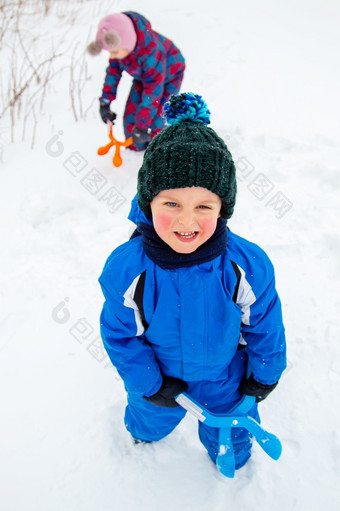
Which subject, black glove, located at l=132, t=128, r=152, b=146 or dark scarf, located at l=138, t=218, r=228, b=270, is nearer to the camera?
dark scarf, located at l=138, t=218, r=228, b=270

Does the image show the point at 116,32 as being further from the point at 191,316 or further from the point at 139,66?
the point at 191,316

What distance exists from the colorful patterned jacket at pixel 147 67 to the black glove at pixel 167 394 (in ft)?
6.48

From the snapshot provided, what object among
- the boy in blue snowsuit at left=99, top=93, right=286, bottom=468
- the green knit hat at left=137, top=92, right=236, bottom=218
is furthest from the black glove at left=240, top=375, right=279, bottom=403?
the green knit hat at left=137, top=92, right=236, bottom=218

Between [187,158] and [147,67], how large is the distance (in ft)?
6.55

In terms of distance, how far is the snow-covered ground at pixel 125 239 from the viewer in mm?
1383

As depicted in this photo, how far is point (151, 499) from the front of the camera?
1360 mm

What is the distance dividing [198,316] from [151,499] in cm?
76

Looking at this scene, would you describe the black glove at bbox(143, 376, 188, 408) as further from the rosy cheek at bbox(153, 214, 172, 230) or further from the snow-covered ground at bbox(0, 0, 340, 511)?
the rosy cheek at bbox(153, 214, 172, 230)

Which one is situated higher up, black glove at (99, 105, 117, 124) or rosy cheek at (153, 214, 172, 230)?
black glove at (99, 105, 117, 124)

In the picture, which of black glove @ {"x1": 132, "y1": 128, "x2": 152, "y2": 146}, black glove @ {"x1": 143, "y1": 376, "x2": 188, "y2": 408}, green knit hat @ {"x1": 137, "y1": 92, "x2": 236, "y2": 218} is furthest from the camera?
black glove @ {"x1": 132, "y1": 128, "x2": 152, "y2": 146}

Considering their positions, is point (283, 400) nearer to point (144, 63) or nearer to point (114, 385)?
point (114, 385)

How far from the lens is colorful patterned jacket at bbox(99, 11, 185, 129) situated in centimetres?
255

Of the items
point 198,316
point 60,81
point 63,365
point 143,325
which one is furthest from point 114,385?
point 60,81

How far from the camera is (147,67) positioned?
8.52 feet
